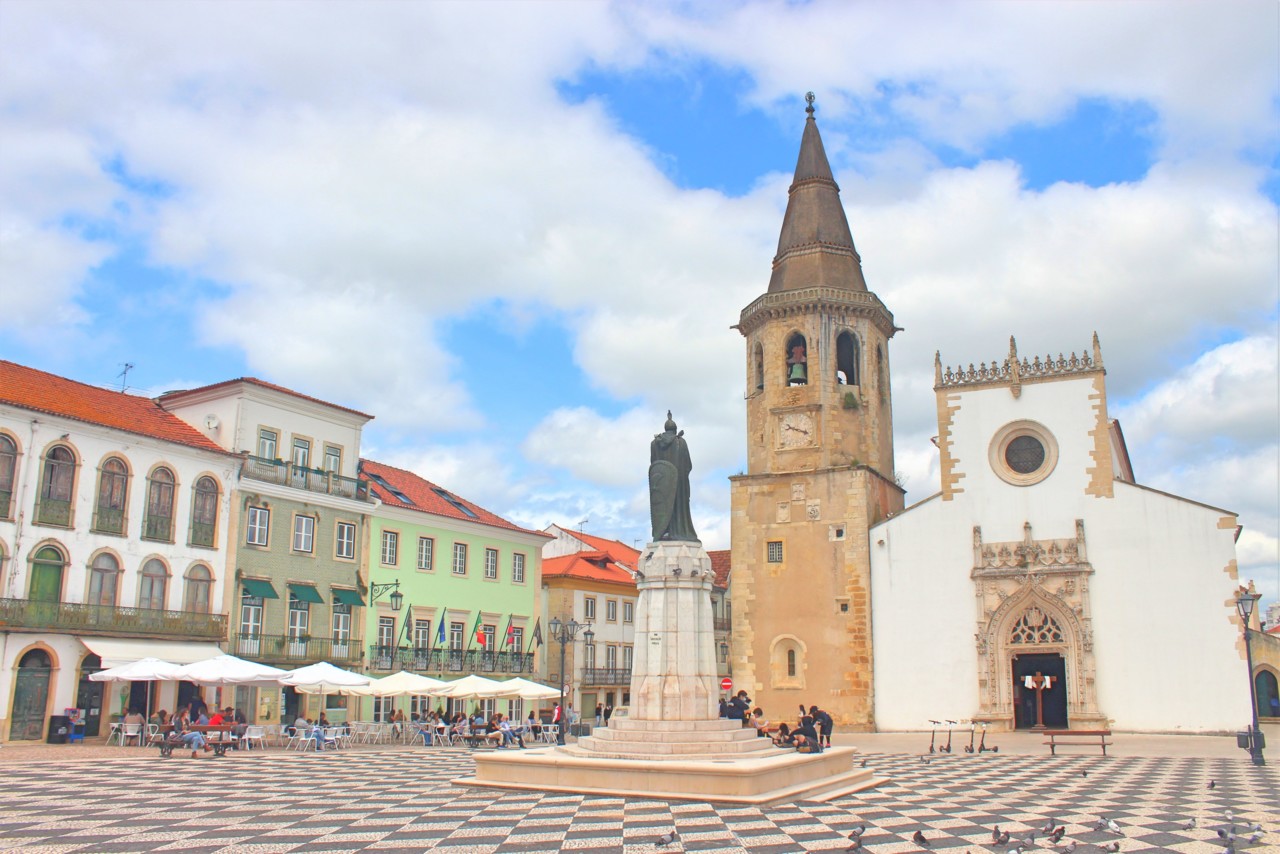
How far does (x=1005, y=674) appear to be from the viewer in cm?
3316

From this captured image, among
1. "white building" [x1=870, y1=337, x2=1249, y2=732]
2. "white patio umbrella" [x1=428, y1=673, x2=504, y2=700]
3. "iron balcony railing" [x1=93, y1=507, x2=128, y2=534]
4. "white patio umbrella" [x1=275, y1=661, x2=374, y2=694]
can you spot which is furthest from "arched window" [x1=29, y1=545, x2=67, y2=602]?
"white building" [x1=870, y1=337, x2=1249, y2=732]

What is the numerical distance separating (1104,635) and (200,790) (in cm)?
2599

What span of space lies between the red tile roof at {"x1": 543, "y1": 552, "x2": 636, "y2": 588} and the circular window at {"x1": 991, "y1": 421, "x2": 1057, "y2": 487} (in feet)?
53.7

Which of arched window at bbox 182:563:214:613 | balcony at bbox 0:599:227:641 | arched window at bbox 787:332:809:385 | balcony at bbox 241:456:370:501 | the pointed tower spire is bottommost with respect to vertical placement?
balcony at bbox 0:599:227:641

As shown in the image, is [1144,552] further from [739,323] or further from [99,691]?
[99,691]

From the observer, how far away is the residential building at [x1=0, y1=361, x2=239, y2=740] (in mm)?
26094

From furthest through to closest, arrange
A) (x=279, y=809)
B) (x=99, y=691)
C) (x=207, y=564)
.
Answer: (x=207, y=564) → (x=99, y=691) → (x=279, y=809)

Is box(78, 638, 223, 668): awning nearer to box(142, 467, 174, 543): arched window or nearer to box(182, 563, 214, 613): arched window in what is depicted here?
box(182, 563, 214, 613): arched window

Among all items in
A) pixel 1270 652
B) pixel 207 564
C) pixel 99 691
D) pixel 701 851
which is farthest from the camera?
pixel 1270 652

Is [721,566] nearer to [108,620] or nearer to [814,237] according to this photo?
[814,237]

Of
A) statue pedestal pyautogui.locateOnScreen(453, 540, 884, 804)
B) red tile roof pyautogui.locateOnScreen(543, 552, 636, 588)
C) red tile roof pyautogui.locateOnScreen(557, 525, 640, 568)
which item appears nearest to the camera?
statue pedestal pyautogui.locateOnScreen(453, 540, 884, 804)

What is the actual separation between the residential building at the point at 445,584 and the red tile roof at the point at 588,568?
12.1 feet

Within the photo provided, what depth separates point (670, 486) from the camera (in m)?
17.4

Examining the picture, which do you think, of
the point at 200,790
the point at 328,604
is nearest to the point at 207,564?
the point at 328,604
